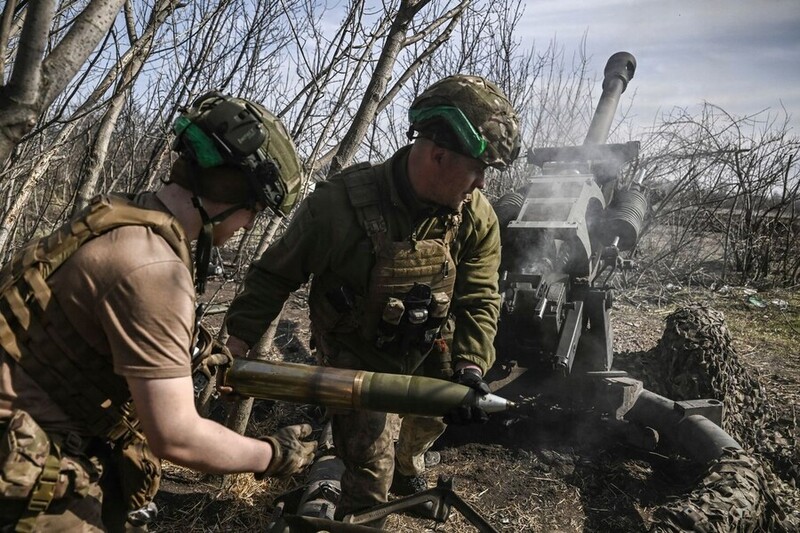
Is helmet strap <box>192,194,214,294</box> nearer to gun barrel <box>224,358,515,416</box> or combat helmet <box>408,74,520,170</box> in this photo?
gun barrel <box>224,358,515,416</box>

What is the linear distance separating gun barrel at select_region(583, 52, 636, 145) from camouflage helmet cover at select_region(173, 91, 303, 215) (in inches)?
198

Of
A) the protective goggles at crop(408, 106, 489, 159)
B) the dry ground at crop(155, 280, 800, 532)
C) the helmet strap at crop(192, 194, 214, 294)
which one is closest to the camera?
the helmet strap at crop(192, 194, 214, 294)

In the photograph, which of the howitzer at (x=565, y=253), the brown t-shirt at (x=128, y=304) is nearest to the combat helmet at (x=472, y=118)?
the brown t-shirt at (x=128, y=304)

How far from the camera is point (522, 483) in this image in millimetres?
4617

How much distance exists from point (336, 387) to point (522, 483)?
2501 mm

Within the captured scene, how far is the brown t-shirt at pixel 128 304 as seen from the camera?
173cm

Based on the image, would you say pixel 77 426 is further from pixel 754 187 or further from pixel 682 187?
pixel 754 187

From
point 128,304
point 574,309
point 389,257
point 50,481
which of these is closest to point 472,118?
point 389,257

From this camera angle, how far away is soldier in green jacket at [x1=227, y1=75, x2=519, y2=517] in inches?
128

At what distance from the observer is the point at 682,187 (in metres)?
10.0

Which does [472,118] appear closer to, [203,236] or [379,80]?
[379,80]

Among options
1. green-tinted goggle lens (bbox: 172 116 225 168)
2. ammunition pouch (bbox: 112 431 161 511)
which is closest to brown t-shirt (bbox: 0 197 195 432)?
green-tinted goggle lens (bbox: 172 116 225 168)

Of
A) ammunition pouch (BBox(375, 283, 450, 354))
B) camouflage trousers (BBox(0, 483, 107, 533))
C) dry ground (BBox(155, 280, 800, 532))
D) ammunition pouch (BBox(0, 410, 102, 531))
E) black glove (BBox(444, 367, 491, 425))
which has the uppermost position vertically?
ammunition pouch (BBox(375, 283, 450, 354))

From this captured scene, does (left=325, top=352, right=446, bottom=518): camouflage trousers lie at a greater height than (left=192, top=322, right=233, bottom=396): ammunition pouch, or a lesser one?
lesser
